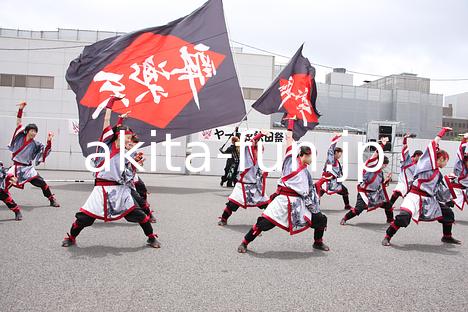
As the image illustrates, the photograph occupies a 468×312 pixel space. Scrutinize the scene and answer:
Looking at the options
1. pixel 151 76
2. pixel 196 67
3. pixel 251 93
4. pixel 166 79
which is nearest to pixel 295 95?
pixel 196 67

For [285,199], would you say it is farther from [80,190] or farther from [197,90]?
[80,190]

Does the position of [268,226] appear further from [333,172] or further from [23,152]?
[23,152]

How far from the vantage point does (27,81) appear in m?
27.7

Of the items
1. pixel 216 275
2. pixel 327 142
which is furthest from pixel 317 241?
pixel 327 142

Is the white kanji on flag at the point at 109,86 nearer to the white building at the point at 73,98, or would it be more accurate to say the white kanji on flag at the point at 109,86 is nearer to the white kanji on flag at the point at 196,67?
the white kanji on flag at the point at 196,67

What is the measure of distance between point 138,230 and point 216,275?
2729mm

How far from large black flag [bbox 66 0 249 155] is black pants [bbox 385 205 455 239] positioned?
252 inches

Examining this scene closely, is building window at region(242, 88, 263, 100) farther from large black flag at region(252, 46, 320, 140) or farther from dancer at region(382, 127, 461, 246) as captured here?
dancer at region(382, 127, 461, 246)

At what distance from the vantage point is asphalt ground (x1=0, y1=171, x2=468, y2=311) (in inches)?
142

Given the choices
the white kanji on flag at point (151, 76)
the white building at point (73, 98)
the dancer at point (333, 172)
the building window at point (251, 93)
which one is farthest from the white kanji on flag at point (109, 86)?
the building window at point (251, 93)

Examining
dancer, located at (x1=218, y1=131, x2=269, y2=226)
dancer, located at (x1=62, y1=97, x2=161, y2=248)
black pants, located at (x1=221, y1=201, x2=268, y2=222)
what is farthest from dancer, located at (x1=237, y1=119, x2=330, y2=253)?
black pants, located at (x1=221, y1=201, x2=268, y2=222)

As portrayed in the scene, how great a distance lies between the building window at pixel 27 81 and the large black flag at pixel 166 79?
58.2 feet

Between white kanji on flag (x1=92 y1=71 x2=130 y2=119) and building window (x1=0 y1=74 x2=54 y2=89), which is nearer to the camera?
white kanji on flag (x1=92 y1=71 x2=130 y2=119)

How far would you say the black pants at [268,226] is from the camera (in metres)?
5.36
